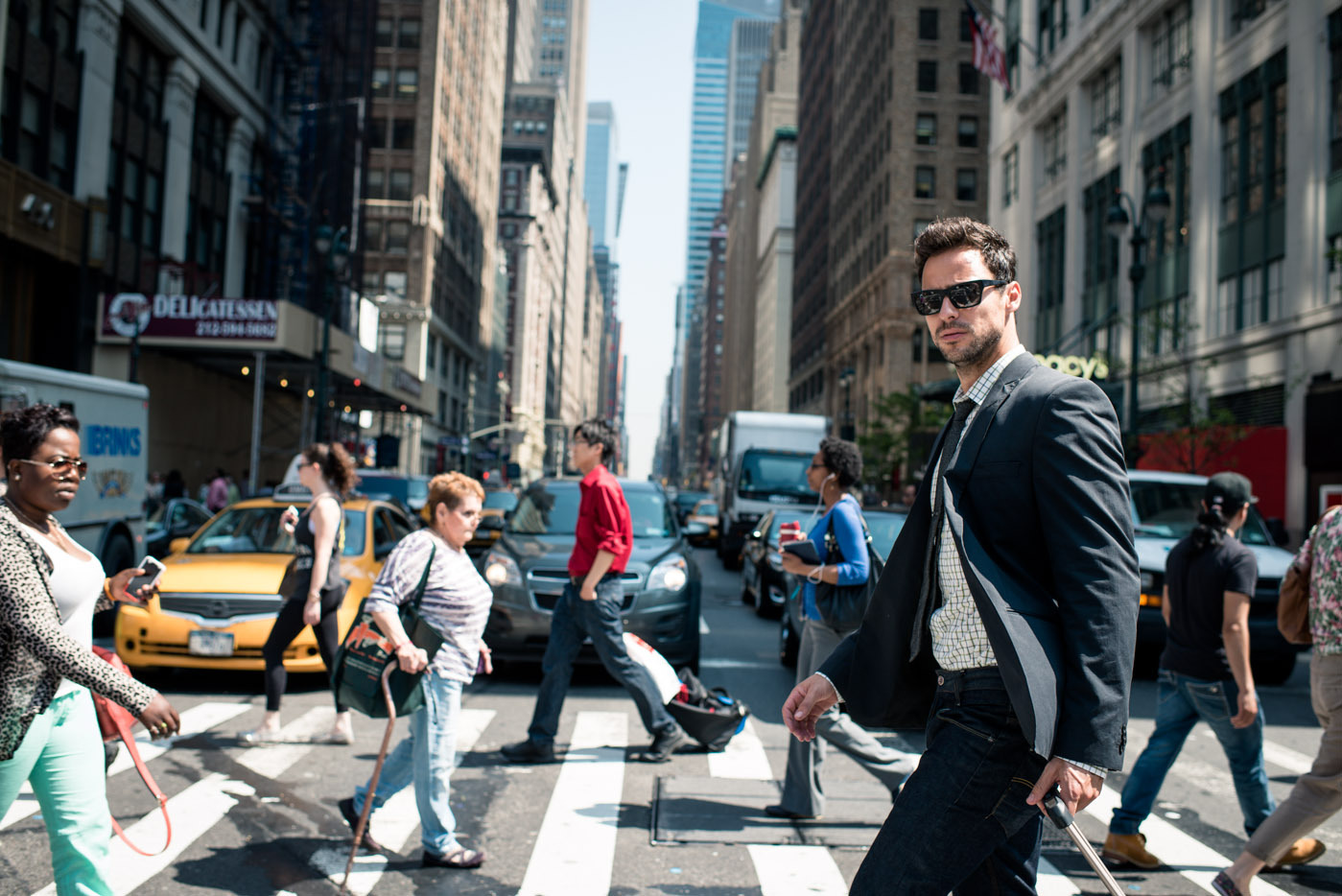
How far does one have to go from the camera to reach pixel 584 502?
6.80 m

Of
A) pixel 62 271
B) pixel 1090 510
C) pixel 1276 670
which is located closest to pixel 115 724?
pixel 1090 510

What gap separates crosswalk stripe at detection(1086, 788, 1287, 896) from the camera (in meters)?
4.94

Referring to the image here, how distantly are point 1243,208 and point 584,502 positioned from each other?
24631 millimetres

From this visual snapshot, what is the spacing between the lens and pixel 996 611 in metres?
2.37

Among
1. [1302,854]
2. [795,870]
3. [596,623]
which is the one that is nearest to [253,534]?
[596,623]

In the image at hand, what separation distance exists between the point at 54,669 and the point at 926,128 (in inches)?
2501

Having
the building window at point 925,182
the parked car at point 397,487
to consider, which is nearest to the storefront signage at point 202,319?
the parked car at point 397,487

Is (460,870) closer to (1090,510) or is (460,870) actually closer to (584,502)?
(584,502)

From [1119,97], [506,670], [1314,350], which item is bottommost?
[506,670]

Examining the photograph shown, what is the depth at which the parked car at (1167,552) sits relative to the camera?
10273 mm

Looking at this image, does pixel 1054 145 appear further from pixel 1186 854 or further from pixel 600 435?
pixel 1186 854

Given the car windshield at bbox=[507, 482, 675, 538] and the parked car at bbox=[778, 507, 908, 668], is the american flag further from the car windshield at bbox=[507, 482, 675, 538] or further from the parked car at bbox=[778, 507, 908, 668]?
the car windshield at bbox=[507, 482, 675, 538]

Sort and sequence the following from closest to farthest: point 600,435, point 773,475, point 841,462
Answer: point 841,462
point 600,435
point 773,475

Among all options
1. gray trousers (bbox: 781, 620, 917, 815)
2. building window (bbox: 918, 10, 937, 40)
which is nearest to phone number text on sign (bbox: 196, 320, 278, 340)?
gray trousers (bbox: 781, 620, 917, 815)
